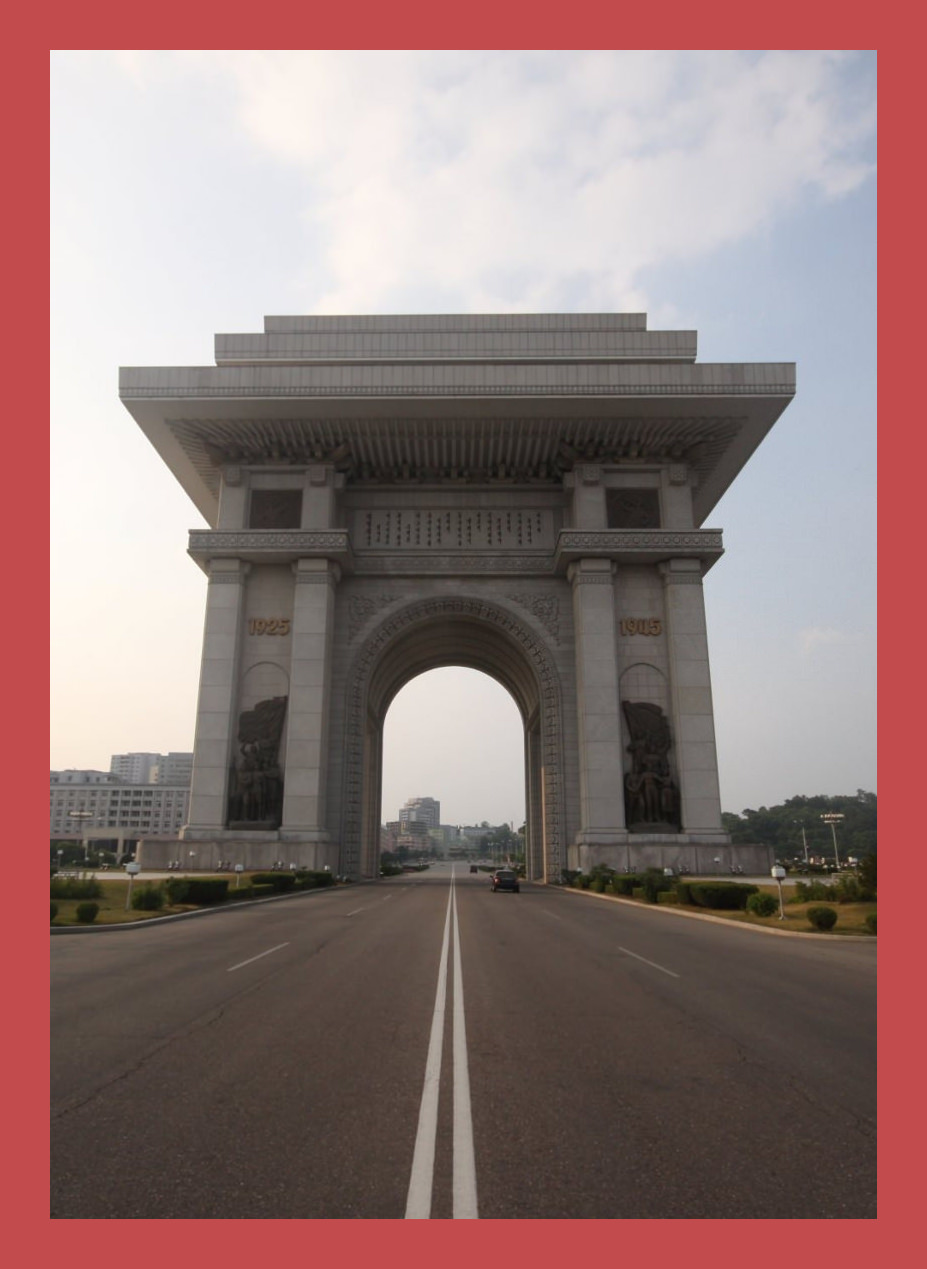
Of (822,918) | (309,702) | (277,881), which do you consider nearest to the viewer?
(822,918)

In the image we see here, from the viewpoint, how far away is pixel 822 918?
15.5 metres

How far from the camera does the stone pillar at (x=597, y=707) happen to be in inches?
1323

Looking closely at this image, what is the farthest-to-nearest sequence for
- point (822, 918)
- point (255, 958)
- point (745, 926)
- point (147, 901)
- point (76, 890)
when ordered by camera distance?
point (76, 890) → point (147, 901) → point (745, 926) → point (822, 918) → point (255, 958)

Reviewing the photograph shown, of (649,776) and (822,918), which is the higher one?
(649,776)

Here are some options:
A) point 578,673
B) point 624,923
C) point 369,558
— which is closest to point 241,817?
point 369,558

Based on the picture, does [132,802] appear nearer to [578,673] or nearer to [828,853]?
[828,853]

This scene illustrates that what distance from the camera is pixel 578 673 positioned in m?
36.3

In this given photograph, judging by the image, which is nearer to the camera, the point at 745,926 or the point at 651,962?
the point at 651,962

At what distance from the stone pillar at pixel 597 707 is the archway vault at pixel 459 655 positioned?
198cm

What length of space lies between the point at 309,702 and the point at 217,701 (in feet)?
14.0

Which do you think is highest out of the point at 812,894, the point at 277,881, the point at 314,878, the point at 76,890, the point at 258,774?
the point at 258,774

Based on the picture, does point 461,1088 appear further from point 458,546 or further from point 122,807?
point 122,807

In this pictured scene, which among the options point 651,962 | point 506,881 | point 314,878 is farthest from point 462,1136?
point 506,881

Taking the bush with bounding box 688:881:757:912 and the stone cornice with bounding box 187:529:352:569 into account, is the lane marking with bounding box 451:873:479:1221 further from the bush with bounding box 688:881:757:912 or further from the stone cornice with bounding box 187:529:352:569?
the stone cornice with bounding box 187:529:352:569
